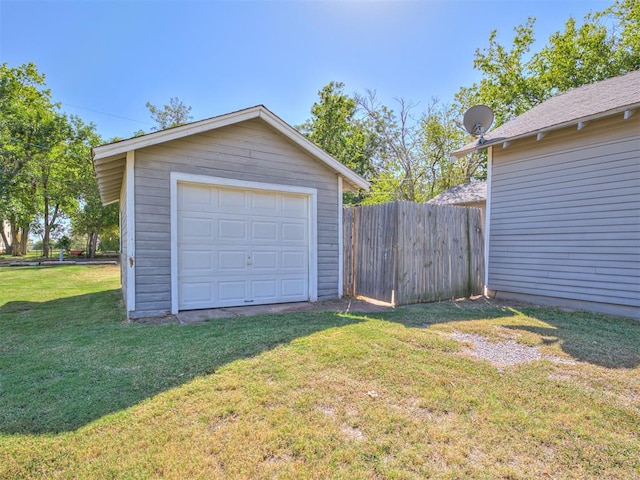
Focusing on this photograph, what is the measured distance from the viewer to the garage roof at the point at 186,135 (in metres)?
5.06

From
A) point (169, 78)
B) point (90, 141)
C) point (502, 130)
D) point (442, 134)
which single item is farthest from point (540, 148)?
point (90, 141)

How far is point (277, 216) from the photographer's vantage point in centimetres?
658

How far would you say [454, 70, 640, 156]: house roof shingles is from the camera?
18.3 ft

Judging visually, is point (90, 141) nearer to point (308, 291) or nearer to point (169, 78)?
point (169, 78)

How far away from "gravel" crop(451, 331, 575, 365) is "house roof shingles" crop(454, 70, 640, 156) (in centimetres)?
441

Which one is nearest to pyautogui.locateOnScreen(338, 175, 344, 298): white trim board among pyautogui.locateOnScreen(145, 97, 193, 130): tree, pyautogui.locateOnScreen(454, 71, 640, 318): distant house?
pyautogui.locateOnScreen(454, 71, 640, 318): distant house

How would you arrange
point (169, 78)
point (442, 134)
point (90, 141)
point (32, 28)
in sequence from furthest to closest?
point (90, 141), point (442, 134), point (169, 78), point (32, 28)

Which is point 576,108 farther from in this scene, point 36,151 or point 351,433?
point 36,151

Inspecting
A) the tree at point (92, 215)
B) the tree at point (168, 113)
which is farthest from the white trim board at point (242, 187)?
the tree at point (168, 113)

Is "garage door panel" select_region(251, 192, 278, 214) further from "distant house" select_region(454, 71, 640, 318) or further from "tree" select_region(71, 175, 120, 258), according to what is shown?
"tree" select_region(71, 175, 120, 258)

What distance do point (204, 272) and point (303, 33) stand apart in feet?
25.5

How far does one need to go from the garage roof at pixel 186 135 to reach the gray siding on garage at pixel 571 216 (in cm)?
341

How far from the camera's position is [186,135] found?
216 inches

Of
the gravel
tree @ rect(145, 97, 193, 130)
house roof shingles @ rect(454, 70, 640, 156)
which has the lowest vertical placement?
the gravel
